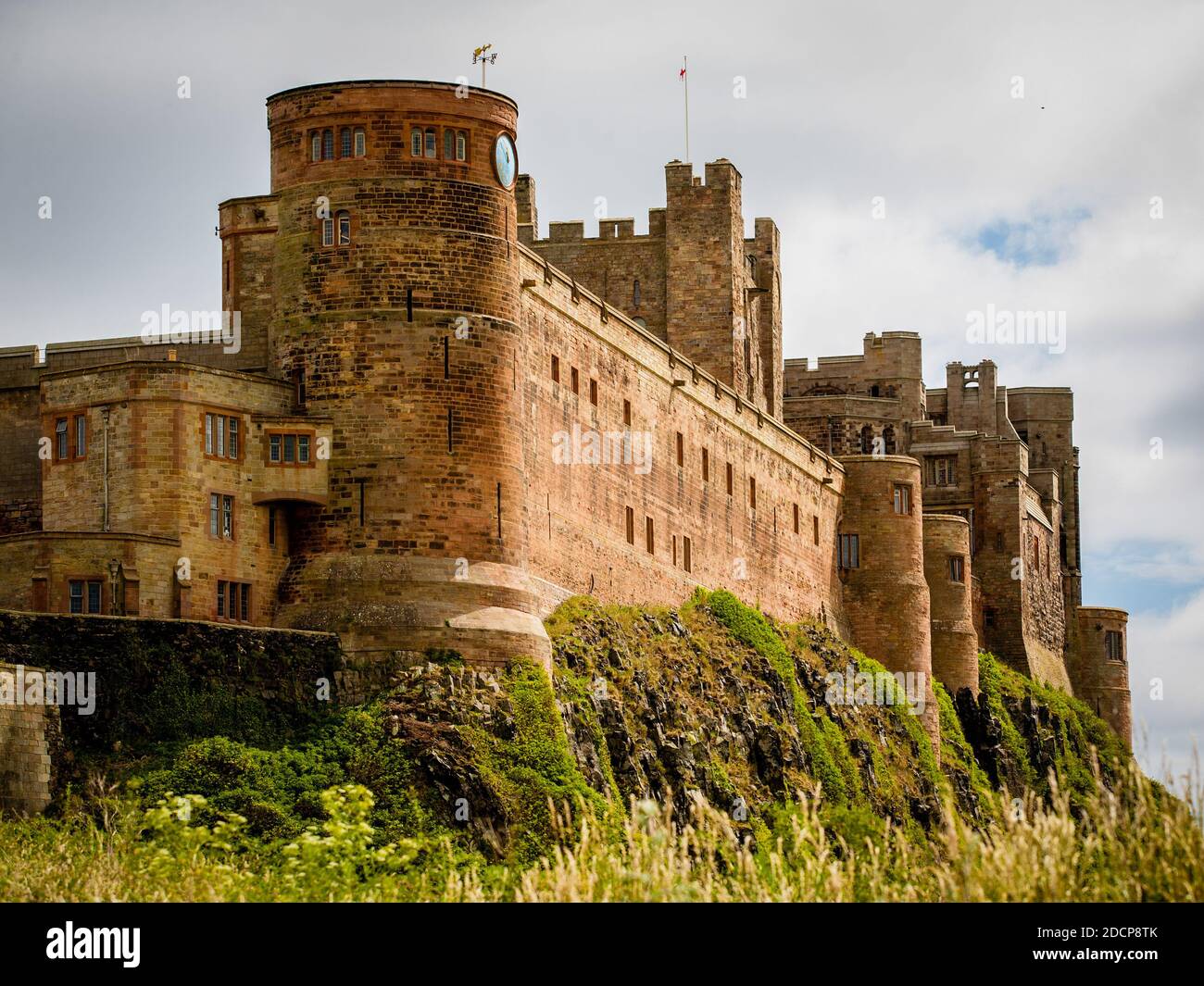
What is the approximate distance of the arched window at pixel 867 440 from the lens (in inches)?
4225

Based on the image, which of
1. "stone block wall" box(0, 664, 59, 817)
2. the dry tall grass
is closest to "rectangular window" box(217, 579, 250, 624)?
"stone block wall" box(0, 664, 59, 817)

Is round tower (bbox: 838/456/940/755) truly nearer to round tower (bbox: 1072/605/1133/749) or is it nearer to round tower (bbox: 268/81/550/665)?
round tower (bbox: 1072/605/1133/749)

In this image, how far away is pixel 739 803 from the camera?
63.8 meters

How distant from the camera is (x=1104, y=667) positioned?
372 feet

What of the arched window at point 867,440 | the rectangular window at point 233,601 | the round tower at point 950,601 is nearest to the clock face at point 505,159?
the rectangular window at point 233,601

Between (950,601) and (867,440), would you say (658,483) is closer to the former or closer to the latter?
(950,601)

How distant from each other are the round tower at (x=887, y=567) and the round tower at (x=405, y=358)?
32909 millimetres

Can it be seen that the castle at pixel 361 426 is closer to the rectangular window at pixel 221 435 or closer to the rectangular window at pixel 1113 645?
the rectangular window at pixel 221 435

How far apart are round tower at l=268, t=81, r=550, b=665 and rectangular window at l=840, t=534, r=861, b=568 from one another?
33.9m

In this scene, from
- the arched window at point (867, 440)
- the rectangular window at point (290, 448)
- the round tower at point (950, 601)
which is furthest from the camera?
the arched window at point (867, 440)

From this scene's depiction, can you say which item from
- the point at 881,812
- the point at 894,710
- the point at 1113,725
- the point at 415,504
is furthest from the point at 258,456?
the point at 1113,725

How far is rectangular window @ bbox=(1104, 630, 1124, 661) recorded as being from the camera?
114000mm

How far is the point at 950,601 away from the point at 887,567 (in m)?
5.17

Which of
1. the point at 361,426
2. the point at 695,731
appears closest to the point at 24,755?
the point at 361,426
